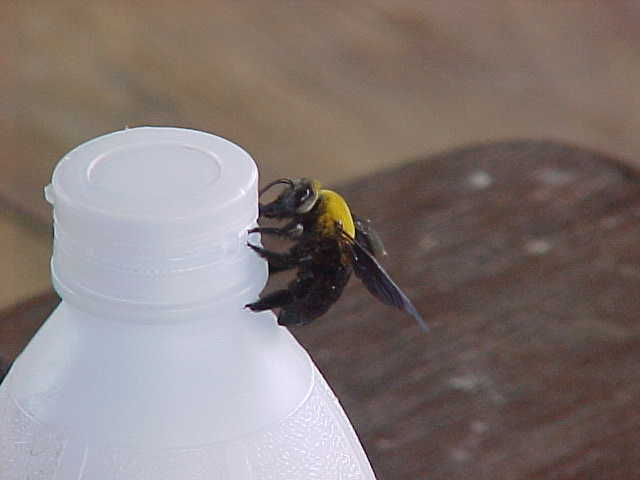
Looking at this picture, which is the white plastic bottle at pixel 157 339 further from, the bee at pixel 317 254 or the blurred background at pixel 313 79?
the blurred background at pixel 313 79

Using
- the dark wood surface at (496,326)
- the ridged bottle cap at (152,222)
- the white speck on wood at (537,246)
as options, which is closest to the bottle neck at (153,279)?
the ridged bottle cap at (152,222)

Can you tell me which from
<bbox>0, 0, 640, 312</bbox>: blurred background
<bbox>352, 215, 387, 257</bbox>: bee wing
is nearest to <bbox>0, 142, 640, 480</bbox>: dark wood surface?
<bbox>352, 215, 387, 257</bbox>: bee wing

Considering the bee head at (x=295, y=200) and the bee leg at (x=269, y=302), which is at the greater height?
the bee head at (x=295, y=200)

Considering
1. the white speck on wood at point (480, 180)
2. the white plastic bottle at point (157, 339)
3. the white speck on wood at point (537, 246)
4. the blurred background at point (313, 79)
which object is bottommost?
the blurred background at point (313, 79)

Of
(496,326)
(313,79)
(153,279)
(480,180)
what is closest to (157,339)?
(153,279)

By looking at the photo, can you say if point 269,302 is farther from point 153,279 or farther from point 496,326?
point 496,326

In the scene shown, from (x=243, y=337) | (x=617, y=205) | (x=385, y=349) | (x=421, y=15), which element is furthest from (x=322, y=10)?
(x=243, y=337)

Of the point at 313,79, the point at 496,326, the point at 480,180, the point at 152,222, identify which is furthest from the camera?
the point at 313,79
